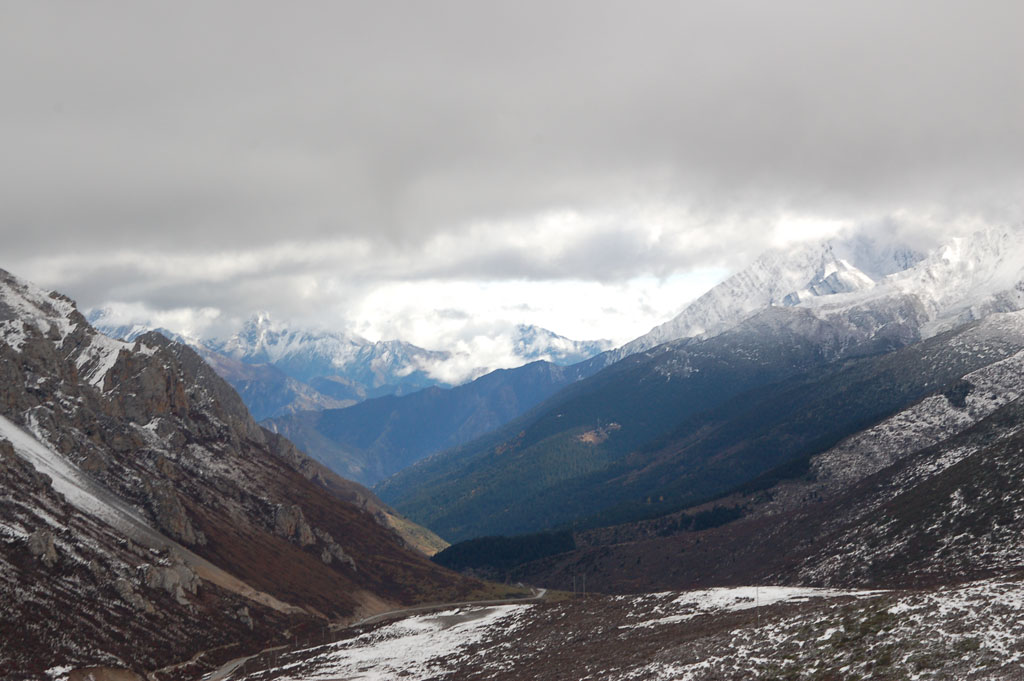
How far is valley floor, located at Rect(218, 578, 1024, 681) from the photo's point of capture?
70188mm

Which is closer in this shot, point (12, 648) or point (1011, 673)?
point (1011, 673)

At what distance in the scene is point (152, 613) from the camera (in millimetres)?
164500

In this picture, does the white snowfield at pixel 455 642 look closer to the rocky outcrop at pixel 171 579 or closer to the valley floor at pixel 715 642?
the valley floor at pixel 715 642

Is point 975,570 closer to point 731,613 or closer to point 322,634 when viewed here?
point 731,613

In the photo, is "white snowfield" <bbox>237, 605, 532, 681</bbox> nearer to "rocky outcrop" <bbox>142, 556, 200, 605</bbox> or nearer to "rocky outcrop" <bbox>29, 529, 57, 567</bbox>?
"rocky outcrop" <bbox>142, 556, 200, 605</bbox>

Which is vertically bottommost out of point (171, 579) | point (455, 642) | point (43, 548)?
point (455, 642)

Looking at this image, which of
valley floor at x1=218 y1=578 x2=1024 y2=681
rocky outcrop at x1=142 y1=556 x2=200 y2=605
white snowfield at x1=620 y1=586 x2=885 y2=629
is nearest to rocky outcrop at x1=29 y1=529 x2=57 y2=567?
rocky outcrop at x1=142 y1=556 x2=200 y2=605

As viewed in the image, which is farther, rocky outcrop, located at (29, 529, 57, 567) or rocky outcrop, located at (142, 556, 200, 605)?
rocky outcrop, located at (142, 556, 200, 605)

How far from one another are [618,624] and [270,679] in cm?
5404

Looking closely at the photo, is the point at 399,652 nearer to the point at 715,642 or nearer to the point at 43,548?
the point at 715,642

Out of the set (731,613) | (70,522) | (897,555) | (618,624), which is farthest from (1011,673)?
(70,522)

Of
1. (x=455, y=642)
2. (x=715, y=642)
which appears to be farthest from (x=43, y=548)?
(x=715, y=642)

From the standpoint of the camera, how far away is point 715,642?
89.2m

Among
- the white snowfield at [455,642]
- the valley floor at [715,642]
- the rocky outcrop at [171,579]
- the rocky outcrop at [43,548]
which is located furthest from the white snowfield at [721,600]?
the rocky outcrop at [43,548]
